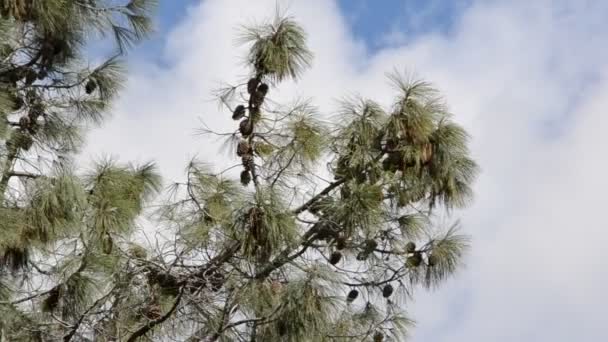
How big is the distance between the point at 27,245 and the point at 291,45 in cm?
133

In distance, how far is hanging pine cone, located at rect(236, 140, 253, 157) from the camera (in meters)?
3.91

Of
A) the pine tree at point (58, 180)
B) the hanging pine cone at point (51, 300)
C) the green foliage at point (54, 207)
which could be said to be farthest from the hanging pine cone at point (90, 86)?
the hanging pine cone at point (51, 300)

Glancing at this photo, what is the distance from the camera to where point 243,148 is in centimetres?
391

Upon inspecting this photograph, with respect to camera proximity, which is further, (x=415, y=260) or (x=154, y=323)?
(x=415, y=260)

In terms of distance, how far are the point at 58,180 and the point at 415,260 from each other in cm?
138

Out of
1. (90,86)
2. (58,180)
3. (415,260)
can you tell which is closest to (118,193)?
(58,180)

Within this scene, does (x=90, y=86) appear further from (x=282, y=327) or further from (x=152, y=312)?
(x=282, y=327)

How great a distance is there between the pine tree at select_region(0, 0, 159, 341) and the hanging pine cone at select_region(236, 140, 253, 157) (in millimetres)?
465

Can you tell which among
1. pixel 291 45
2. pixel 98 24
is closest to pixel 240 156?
pixel 291 45

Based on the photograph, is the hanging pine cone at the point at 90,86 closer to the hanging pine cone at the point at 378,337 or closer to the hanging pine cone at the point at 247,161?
the hanging pine cone at the point at 247,161

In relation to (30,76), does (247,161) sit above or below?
below

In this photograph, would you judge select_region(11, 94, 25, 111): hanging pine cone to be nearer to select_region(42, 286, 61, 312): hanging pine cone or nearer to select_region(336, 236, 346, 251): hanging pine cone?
select_region(42, 286, 61, 312): hanging pine cone

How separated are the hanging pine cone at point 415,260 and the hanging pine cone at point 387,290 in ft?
0.35

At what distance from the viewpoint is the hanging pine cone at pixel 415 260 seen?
3.92 m
